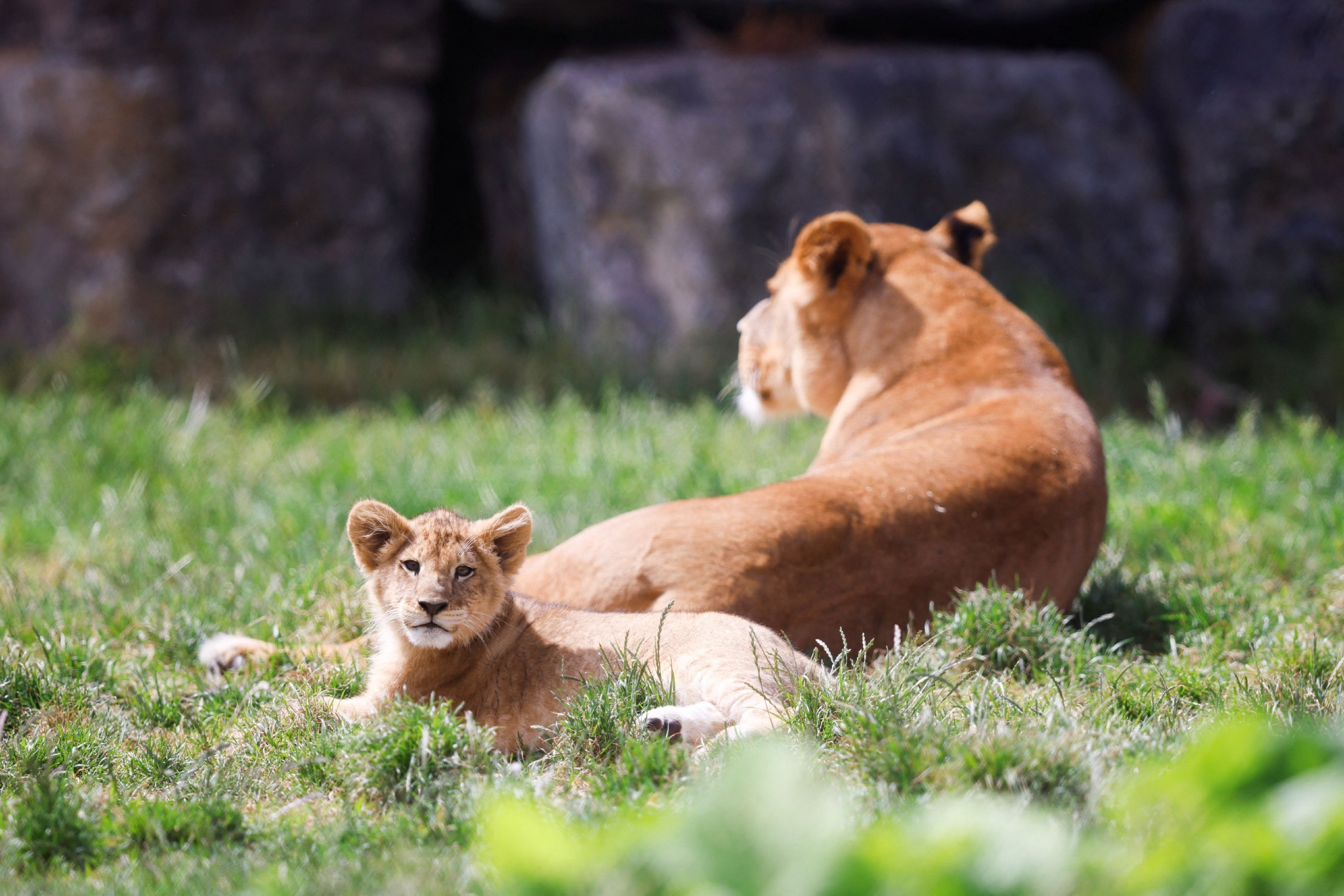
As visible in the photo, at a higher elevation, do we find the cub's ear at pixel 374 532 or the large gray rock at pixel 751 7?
the large gray rock at pixel 751 7

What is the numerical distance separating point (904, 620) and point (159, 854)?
70.3 inches

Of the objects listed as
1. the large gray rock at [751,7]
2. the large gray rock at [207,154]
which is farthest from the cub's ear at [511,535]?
the large gray rock at [751,7]

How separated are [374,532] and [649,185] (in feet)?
16.5

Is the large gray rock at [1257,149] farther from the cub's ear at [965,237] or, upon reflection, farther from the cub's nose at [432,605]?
the cub's nose at [432,605]

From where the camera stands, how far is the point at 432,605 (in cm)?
279

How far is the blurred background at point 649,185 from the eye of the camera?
7480 millimetres

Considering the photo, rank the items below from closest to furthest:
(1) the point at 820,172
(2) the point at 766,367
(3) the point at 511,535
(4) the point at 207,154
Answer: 1. (3) the point at 511,535
2. (2) the point at 766,367
3. (1) the point at 820,172
4. (4) the point at 207,154

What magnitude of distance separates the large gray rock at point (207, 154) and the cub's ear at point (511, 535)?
5.46m

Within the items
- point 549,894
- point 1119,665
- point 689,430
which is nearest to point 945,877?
point 549,894

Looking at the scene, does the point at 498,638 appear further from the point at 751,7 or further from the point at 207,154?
the point at 751,7

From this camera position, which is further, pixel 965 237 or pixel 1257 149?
pixel 1257 149

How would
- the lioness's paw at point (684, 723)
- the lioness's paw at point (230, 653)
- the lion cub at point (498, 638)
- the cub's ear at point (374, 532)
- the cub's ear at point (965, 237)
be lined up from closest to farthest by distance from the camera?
the lioness's paw at point (684, 723) < the lion cub at point (498, 638) < the cub's ear at point (374, 532) < the lioness's paw at point (230, 653) < the cub's ear at point (965, 237)

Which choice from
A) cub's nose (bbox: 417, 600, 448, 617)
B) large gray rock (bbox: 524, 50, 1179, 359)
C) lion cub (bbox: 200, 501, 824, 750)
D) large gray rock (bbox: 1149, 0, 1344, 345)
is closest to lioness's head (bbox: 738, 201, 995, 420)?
lion cub (bbox: 200, 501, 824, 750)

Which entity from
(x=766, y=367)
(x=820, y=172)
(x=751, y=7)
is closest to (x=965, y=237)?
(x=766, y=367)
